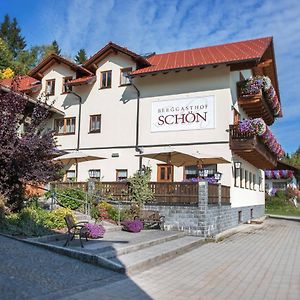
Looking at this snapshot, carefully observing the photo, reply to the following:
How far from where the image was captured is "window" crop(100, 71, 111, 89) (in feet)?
83.1

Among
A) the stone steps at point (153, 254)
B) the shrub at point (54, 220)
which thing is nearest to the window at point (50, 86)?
the shrub at point (54, 220)

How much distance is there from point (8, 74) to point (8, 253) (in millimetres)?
33952

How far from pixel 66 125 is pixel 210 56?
10085 millimetres

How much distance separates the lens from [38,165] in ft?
44.3

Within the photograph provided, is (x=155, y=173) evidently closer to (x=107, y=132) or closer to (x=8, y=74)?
(x=107, y=132)

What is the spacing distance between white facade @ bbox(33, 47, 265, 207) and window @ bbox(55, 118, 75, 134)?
0.98ft

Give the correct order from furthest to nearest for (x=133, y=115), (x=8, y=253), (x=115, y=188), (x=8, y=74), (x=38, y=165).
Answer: (x=8, y=74) < (x=133, y=115) < (x=115, y=188) < (x=38, y=165) < (x=8, y=253)

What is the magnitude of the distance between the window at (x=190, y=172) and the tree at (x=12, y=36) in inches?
2260

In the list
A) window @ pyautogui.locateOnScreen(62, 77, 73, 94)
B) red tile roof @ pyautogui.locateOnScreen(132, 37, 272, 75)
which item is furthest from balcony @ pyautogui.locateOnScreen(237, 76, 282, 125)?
window @ pyautogui.locateOnScreen(62, 77, 73, 94)

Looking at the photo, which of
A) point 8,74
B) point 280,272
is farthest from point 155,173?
point 8,74

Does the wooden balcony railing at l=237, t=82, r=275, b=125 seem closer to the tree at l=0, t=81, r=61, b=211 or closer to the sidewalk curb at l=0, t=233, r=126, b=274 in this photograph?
the tree at l=0, t=81, r=61, b=211

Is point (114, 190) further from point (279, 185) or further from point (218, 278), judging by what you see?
point (279, 185)

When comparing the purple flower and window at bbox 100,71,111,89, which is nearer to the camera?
the purple flower

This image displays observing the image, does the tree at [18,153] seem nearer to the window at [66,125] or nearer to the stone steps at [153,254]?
the stone steps at [153,254]
